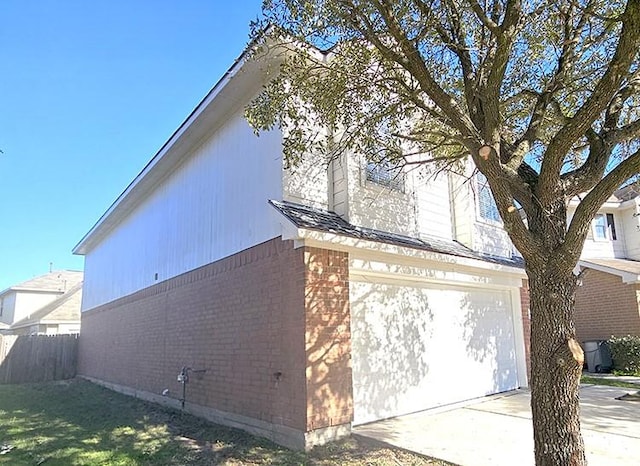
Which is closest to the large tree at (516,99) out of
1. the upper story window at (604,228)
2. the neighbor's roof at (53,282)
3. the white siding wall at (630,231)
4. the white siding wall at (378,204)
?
the white siding wall at (378,204)

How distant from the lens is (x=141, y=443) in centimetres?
704

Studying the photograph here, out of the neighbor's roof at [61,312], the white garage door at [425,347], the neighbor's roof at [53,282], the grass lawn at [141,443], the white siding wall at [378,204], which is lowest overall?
the grass lawn at [141,443]

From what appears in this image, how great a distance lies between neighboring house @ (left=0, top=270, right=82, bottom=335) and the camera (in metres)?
27.8

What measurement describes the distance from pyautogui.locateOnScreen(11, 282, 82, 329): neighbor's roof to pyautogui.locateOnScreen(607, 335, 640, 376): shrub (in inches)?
1111

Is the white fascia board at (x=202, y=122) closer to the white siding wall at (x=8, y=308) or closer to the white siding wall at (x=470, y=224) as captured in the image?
the white siding wall at (x=470, y=224)

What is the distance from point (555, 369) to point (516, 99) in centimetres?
381

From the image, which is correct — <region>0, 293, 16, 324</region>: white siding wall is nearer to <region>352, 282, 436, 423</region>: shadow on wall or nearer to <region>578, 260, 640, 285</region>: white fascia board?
<region>352, 282, 436, 423</region>: shadow on wall

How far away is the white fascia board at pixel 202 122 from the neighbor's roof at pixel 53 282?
25423 millimetres

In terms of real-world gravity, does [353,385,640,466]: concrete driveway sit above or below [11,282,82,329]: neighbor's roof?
below

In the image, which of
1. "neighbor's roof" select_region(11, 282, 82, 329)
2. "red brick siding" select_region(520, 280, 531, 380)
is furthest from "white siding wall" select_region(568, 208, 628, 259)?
"neighbor's roof" select_region(11, 282, 82, 329)

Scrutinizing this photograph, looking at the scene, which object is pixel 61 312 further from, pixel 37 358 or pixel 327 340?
pixel 327 340

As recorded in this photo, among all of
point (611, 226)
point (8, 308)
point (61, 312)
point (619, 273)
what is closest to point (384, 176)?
point (619, 273)

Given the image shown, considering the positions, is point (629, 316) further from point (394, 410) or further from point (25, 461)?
point (25, 461)

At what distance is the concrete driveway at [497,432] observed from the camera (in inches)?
208
